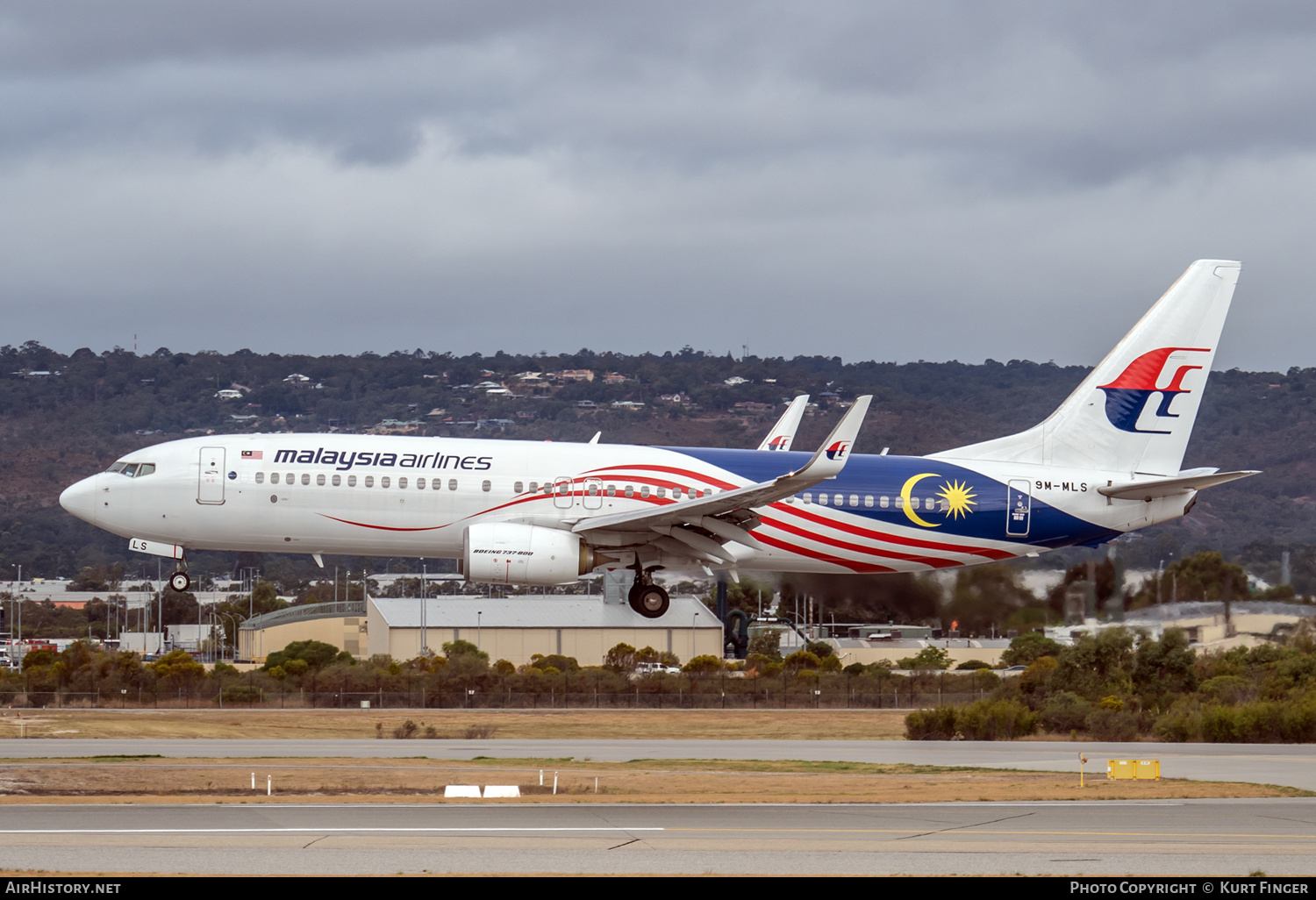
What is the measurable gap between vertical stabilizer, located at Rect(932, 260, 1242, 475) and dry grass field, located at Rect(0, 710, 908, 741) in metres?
14.9

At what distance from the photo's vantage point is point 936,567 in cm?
3678

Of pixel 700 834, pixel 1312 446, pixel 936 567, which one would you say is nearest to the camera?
pixel 700 834

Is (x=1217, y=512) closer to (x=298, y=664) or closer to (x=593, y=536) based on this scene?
(x=298, y=664)

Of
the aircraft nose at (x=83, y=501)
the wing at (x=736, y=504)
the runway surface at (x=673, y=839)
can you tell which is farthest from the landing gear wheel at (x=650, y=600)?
the aircraft nose at (x=83, y=501)

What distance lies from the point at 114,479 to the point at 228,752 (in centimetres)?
913

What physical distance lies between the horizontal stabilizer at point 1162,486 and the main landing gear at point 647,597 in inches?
438

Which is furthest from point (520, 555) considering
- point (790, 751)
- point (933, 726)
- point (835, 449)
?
point (933, 726)

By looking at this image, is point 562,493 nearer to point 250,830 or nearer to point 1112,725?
point 250,830

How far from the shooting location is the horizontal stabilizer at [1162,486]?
35284 millimetres

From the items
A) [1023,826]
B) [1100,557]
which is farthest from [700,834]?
[1100,557]

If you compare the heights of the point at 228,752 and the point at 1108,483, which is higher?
the point at 1108,483

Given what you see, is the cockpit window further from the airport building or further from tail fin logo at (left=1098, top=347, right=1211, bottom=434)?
the airport building

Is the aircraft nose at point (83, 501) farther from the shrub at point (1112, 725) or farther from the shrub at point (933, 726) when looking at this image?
the shrub at point (1112, 725)

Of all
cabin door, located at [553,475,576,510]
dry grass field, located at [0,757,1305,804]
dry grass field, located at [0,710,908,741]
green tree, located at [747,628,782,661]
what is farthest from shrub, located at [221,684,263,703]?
cabin door, located at [553,475,576,510]
